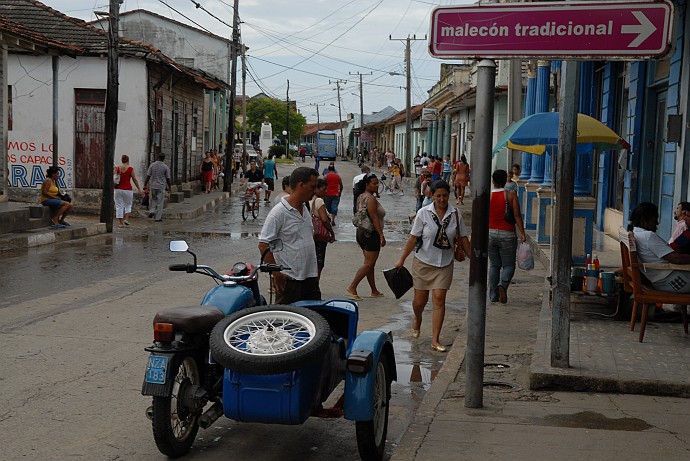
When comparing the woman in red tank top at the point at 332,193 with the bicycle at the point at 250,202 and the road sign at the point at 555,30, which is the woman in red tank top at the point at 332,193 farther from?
the road sign at the point at 555,30

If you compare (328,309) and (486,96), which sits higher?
(486,96)

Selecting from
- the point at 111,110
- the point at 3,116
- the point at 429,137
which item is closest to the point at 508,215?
the point at 111,110

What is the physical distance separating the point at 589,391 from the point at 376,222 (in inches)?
210

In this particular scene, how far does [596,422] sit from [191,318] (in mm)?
2719

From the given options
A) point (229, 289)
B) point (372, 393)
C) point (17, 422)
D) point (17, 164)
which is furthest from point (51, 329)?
point (17, 164)

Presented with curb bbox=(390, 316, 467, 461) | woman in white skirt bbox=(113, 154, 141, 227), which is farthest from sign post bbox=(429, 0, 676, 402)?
woman in white skirt bbox=(113, 154, 141, 227)

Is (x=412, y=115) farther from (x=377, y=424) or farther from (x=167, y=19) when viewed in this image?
(x=377, y=424)

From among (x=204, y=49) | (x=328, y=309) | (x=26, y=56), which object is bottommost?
(x=328, y=309)

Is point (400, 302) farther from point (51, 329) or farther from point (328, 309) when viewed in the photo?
point (328, 309)

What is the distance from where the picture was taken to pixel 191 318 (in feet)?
16.9

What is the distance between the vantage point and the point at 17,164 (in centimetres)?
2616

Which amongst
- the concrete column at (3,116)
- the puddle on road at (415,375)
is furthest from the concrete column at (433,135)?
the puddle on road at (415,375)

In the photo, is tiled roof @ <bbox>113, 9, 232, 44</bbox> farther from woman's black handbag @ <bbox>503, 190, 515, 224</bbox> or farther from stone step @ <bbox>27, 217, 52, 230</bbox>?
woman's black handbag @ <bbox>503, 190, 515, 224</bbox>

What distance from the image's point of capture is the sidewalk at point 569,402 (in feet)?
17.2
